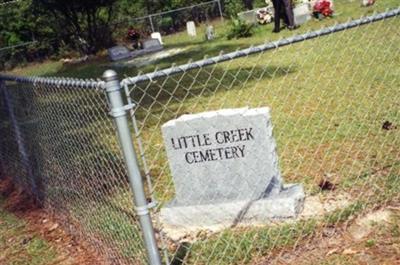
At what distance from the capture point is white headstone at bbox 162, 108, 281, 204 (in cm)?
459

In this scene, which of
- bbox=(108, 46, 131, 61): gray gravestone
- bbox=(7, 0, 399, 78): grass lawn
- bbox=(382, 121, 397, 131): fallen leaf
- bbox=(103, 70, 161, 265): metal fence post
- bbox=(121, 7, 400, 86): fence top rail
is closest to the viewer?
bbox=(103, 70, 161, 265): metal fence post

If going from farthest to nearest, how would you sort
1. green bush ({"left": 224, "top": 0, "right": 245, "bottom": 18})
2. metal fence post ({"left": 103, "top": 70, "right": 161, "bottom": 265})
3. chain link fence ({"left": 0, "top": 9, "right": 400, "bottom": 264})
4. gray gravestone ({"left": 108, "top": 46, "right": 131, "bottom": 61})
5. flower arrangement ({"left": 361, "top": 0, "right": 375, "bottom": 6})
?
green bush ({"left": 224, "top": 0, "right": 245, "bottom": 18}) → gray gravestone ({"left": 108, "top": 46, "right": 131, "bottom": 61}) → flower arrangement ({"left": 361, "top": 0, "right": 375, "bottom": 6}) → chain link fence ({"left": 0, "top": 9, "right": 400, "bottom": 264}) → metal fence post ({"left": 103, "top": 70, "right": 161, "bottom": 265})

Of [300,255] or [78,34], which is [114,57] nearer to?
[78,34]

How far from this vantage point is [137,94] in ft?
41.5

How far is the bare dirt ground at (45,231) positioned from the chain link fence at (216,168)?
14cm

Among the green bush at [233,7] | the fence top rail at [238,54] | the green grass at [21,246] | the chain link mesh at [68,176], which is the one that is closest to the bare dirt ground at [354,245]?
the chain link mesh at [68,176]

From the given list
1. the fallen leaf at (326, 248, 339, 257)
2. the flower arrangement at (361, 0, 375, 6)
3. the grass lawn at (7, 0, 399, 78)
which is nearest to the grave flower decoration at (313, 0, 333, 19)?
the grass lawn at (7, 0, 399, 78)

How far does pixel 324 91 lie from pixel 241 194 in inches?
186

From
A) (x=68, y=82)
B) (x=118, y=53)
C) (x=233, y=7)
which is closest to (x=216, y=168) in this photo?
(x=68, y=82)

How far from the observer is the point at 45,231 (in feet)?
18.3

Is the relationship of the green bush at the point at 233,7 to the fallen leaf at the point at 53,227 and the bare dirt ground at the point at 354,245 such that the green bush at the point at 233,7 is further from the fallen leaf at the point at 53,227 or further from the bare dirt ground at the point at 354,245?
the bare dirt ground at the point at 354,245

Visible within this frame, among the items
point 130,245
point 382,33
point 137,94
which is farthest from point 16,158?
point 382,33

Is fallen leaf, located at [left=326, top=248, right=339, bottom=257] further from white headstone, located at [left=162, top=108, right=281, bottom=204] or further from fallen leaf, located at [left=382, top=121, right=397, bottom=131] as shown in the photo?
fallen leaf, located at [left=382, top=121, right=397, bottom=131]

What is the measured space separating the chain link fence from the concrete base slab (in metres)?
0.02
